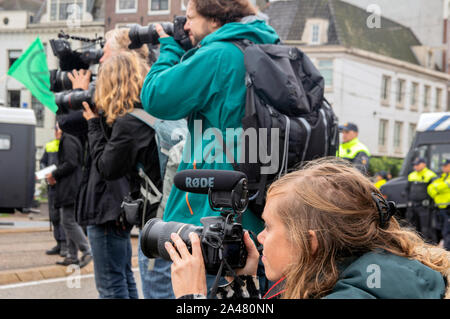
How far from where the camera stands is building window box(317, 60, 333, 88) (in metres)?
32.7

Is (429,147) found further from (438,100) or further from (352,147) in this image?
(438,100)

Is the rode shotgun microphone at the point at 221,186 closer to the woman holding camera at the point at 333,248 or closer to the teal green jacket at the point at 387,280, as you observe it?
the woman holding camera at the point at 333,248

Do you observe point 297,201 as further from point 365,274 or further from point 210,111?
point 210,111

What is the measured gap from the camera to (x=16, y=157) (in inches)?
583

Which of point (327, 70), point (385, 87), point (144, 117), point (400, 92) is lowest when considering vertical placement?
point (144, 117)

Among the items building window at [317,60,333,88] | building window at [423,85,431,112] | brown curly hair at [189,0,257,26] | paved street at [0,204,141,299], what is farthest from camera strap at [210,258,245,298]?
building window at [423,85,431,112]

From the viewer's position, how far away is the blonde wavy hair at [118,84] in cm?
327

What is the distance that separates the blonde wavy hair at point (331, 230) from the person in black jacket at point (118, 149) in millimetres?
1725

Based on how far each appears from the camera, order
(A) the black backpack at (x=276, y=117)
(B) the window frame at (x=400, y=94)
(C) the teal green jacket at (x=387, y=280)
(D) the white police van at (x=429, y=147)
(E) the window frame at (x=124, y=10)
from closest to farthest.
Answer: (C) the teal green jacket at (x=387, y=280) < (A) the black backpack at (x=276, y=117) < (E) the window frame at (x=124, y=10) < (D) the white police van at (x=429, y=147) < (B) the window frame at (x=400, y=94)

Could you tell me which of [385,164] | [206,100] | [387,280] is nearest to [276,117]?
[206,100]

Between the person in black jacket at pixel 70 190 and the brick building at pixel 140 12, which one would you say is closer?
the brick building at pixel 140 12

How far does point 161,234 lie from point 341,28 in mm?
34188

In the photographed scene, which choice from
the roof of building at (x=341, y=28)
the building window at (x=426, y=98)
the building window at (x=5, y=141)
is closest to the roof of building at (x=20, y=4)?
the roof of building at (x=341, y=28)

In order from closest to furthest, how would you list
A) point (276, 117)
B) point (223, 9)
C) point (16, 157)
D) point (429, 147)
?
point (276, 117), point (223, 9), point (429, 147), point (16, 157)
